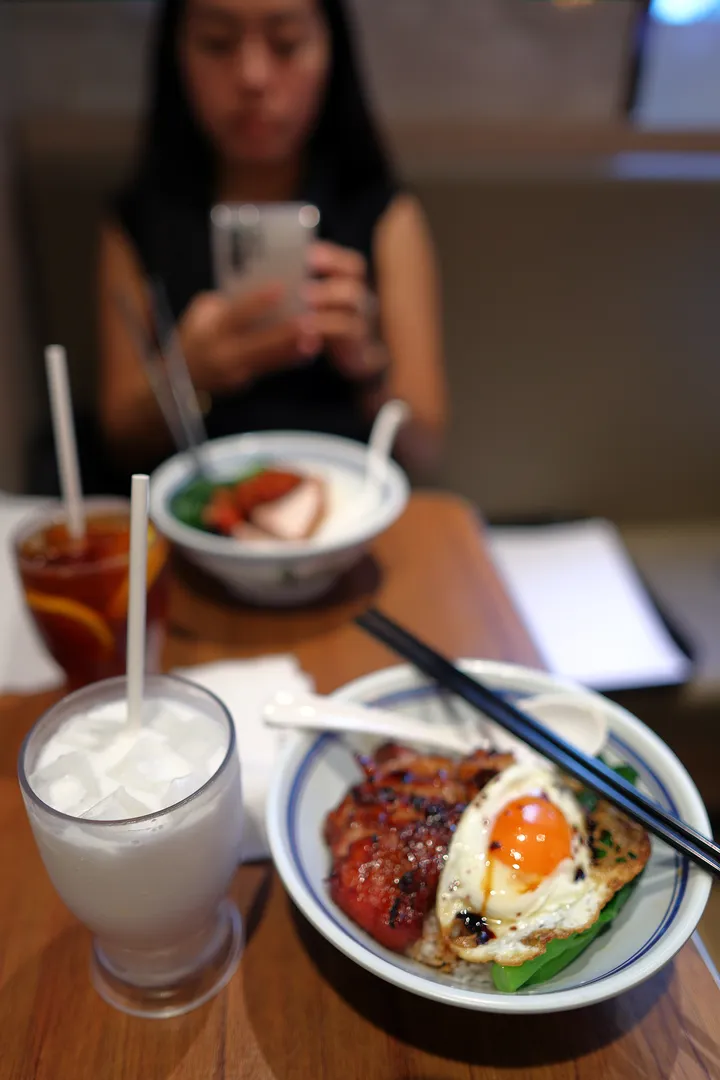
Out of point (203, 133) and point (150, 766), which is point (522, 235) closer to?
point (203, 133)

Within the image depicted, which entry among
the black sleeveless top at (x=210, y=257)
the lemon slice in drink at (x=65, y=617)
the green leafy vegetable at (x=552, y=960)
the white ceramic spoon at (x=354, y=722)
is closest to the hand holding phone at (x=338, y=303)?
the black sleeveless top at (x=210, y=257)

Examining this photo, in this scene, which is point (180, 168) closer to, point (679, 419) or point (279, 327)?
point (279, 327)

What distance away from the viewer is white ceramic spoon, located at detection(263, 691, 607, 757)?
700 mm

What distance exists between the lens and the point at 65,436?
77cm

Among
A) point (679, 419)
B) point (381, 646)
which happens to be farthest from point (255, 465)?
point (679, 419)

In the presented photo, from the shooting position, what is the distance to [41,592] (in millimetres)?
800

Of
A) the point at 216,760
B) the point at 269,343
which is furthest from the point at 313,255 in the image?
the point at 216,760

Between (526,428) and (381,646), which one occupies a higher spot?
(381,646)

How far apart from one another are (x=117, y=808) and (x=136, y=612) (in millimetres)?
136

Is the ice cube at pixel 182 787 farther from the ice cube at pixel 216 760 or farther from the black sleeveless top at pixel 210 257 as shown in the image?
the black sleeveless top at pixel 210 257

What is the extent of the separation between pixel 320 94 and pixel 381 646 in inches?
51.9

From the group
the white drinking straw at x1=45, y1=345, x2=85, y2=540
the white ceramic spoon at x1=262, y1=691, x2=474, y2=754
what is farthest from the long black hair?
the white ceramic spoon at x1=262, y1=691, x2=474, y2=754

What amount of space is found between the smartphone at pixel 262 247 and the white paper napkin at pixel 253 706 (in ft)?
2.64

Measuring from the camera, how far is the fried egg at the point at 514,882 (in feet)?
1.81
